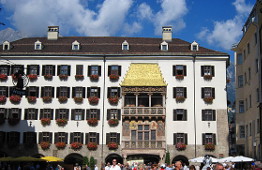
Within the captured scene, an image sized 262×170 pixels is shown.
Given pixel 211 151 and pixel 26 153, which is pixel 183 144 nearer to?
pixel 211 151

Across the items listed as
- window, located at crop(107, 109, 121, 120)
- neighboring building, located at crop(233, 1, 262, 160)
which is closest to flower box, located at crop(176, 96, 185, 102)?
neighboring building, located at crop(233, 1, 262, 160)

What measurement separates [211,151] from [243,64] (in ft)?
36.8

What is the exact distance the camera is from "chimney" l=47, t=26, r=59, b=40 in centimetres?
5769

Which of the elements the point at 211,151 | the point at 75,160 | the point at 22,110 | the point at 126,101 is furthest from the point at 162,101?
the point at 22,110

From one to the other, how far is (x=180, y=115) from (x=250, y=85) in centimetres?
961

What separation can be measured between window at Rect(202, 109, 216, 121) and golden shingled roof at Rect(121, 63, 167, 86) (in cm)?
605

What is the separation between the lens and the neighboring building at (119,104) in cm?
4853

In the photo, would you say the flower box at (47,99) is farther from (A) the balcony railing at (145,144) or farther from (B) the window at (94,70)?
(A) the balcony railing at (145,144)

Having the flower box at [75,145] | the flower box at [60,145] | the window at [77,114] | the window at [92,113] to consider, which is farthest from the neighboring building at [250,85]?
the flower box at [60,145]

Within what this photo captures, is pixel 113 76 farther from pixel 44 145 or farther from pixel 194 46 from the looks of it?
pixel 44 145

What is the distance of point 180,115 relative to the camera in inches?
1941

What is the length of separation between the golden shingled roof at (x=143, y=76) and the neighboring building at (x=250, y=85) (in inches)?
375

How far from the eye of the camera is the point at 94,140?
48.9 metres

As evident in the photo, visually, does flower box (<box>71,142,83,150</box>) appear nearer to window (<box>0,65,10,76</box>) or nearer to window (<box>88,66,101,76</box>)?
window (<box>88,66,101,76</box>)
